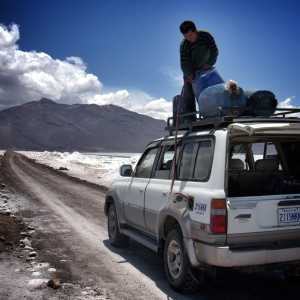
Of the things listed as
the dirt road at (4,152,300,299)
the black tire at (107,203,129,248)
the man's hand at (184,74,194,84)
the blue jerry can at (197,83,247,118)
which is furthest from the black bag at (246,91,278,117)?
the black tire at (107,203,129,248)

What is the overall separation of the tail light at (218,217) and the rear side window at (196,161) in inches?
16.5

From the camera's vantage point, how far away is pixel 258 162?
577 cm

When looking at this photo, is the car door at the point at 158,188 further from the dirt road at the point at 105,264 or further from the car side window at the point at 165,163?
the dirt road at the point at 105,264

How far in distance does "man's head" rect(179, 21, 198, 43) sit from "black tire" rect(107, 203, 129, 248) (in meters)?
3.37

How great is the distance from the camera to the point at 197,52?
22.4 feet

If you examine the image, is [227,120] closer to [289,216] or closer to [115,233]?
[289,216]

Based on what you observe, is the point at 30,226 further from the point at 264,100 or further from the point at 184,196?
the point at 264,100

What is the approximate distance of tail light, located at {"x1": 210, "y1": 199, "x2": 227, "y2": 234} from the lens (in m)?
4.31

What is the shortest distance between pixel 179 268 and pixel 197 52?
11.6 ft

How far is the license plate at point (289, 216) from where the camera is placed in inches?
177

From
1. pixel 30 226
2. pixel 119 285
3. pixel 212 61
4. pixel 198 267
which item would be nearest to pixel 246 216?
pixel 198 267

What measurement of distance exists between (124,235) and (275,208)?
3.70m

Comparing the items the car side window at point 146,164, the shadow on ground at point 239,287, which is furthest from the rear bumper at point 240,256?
the car side window at point 146,164

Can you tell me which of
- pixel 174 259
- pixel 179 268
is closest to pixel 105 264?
pixel 174 259
